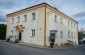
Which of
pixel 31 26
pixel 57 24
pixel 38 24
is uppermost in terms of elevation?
pixel 57 24

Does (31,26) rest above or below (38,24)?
below

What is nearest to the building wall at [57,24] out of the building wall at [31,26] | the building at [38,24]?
the building at [38,24]

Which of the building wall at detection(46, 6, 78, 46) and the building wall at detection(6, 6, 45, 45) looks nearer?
the building wall at detection(6, 6, 45, 45)

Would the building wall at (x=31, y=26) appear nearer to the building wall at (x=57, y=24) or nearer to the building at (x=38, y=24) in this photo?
the building at (x=38, y=24)

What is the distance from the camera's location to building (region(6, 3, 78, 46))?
25562mm

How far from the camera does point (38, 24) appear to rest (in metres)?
26.2

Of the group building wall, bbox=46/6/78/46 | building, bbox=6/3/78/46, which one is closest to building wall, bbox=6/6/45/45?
building, bbox=6/3/78/46

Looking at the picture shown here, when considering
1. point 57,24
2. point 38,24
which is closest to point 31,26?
point 38,24

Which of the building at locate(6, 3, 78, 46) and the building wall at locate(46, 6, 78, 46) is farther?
the building wall at locate(46, 6, 78, 46)

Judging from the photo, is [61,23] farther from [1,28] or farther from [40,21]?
[1,28]

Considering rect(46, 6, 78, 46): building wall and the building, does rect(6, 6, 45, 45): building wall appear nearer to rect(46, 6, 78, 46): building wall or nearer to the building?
the building

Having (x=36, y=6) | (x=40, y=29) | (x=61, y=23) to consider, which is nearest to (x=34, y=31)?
(x=40, y=29)

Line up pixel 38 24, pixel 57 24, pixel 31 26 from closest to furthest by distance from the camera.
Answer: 1. pixel 38 24
2. pixel 31 26
3. pixel 57 24

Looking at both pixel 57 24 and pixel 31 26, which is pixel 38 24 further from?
pixel 57 24
